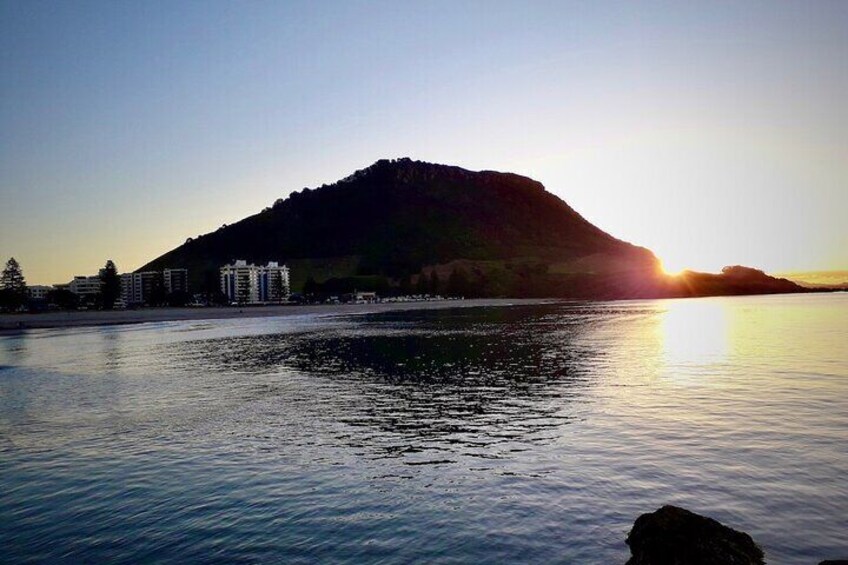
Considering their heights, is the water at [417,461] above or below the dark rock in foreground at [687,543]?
below

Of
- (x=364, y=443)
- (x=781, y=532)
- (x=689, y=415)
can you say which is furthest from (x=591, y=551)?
(x=689, y=415)

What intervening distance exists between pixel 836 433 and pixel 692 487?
45.4 ft

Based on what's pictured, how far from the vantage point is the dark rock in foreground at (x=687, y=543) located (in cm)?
1397

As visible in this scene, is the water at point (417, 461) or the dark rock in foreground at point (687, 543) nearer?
the dark rock in foreground at point (687, 543)

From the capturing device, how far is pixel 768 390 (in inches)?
1716

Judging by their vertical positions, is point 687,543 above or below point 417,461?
above

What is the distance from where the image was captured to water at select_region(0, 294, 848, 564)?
60.8ft

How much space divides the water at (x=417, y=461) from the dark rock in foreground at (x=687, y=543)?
2.21 metres

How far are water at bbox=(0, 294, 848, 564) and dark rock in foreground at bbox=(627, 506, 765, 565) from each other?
2213 millimetres

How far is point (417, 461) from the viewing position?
27250 mm

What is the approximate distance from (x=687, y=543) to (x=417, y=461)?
14.9 meters

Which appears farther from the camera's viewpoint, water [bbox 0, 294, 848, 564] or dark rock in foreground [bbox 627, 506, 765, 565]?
water [bbox 0, 294, 848, 564]

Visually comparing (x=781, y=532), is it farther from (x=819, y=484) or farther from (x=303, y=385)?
(x=303, y=385)

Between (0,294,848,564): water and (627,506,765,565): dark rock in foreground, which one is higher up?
(627,506,765,565): dark rock in foreground
